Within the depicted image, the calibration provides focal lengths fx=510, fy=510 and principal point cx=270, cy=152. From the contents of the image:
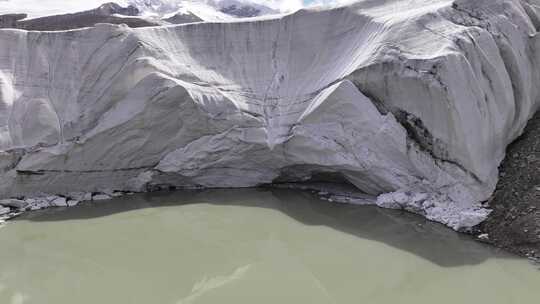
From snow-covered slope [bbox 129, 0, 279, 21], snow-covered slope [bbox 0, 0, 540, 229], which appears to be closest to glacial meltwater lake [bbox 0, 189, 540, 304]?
snow-covered slope [bbox 0, 0, 540, 229]

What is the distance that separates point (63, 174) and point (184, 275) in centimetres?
331

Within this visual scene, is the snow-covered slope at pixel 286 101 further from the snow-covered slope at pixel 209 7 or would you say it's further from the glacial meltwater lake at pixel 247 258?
the snow-covered slope at pixel 209 7

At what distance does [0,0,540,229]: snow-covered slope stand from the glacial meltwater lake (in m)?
0.62

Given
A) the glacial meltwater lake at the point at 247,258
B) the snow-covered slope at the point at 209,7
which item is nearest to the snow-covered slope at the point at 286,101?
the glacial meltwater lake at the point at 247,258

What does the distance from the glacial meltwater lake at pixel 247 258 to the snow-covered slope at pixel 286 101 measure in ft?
2.04

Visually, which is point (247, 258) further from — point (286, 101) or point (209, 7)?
point (209, 7)

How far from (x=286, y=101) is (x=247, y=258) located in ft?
9.68

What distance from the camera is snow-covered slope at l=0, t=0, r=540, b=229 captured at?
695cm

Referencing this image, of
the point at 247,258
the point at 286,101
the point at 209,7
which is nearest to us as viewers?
the point at 247,258

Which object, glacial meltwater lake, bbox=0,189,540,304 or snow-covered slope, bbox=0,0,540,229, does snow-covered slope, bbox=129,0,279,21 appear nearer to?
snow-covered slope, bbox=0,0,540,229

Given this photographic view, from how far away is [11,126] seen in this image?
773 cm

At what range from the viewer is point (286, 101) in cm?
807

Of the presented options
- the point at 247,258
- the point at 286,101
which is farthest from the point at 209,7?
the point at 247,258

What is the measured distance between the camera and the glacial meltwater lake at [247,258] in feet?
17.0
